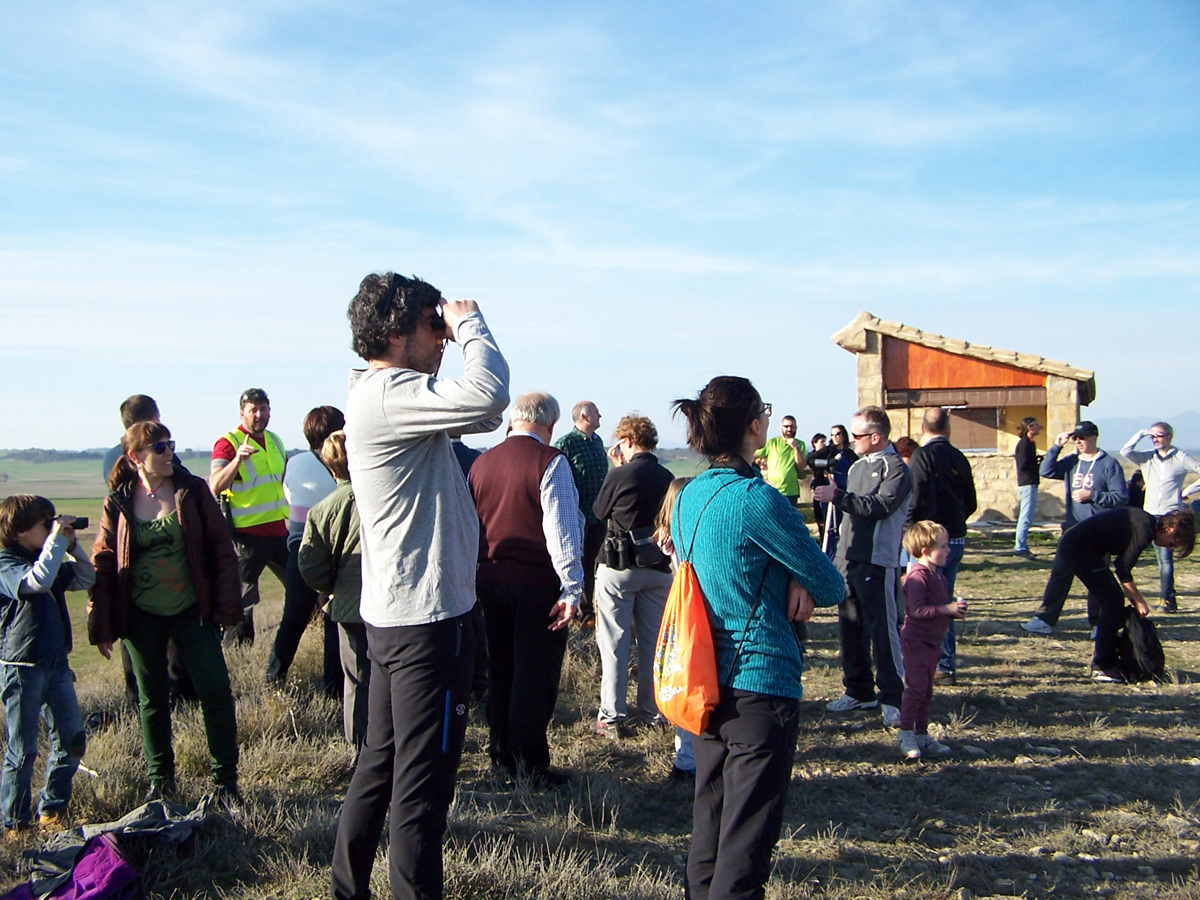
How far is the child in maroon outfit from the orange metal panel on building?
1445 cm

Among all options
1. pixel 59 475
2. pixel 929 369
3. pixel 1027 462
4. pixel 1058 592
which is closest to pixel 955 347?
pixel 929 369

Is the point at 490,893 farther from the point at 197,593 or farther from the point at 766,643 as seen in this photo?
the point at 197,593

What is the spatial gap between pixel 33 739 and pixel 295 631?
7.10ft

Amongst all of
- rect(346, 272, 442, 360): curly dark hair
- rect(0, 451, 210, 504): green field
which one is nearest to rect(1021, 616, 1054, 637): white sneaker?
rect(346, 272, 442, 360): curly dark hair

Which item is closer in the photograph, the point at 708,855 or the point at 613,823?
the point at 708,855

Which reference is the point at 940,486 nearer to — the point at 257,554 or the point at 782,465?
the point at 782,465

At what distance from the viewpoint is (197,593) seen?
4262mm

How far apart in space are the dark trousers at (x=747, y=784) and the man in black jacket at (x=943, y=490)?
430 centimetres

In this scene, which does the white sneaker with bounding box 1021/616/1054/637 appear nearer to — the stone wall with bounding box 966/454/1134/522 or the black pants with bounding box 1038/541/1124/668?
the black pants with bounding box 1038/541/1124/668

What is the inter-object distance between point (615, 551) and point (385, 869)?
222 centimetres

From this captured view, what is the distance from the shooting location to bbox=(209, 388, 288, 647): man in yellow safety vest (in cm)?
670

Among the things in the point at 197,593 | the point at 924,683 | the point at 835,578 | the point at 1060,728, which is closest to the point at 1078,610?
the point at 1060,728

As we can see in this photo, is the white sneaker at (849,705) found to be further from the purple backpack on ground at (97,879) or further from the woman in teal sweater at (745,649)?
the purple backpack on ground at (97,879)

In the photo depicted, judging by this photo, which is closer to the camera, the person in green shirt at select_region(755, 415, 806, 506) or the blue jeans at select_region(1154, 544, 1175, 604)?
the blue jeans at select_region(1154, 544, 1175, 604)
